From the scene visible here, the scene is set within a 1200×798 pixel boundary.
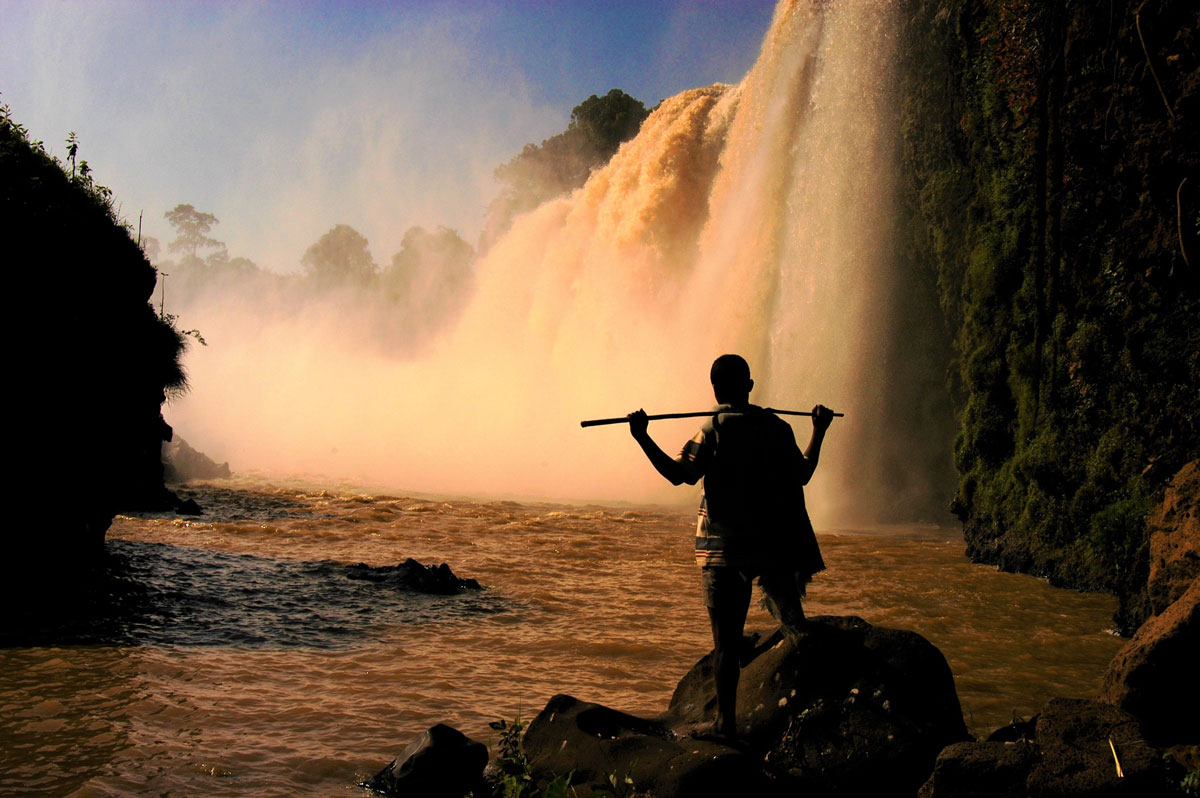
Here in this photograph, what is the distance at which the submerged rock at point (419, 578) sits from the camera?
9.54 m

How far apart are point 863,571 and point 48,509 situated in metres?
9.60

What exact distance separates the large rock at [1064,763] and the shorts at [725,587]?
1.01 metres

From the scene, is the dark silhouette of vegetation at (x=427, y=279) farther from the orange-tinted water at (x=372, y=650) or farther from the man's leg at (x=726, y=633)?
the man's leg at (x=726, y=633)

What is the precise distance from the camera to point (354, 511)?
17.7 meters

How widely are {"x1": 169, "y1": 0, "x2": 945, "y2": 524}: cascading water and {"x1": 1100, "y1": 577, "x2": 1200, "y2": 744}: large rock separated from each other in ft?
45.5

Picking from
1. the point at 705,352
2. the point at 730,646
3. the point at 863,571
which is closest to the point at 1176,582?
the point at 730,646

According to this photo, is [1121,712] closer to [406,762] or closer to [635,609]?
[406,762]

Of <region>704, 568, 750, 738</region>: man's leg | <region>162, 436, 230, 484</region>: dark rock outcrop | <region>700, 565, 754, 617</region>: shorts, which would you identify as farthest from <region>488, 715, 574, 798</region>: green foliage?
<region>162, 436, 230, 484</region>: dark rock outcrop

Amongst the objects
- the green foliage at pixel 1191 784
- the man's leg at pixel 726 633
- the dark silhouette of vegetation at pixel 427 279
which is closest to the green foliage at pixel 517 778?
the man's leg at pixel 726 633

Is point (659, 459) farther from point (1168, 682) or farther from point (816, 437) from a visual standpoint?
point (1168, 682)

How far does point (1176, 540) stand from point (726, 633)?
370cm

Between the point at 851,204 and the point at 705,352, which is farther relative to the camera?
the point at 705,352

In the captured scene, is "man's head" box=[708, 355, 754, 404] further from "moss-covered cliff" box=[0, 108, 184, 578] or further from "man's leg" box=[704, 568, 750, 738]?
"moss-covered cliff" box=[0, 108, 184, 578]

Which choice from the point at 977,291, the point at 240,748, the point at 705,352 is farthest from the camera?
the point at 705,352
